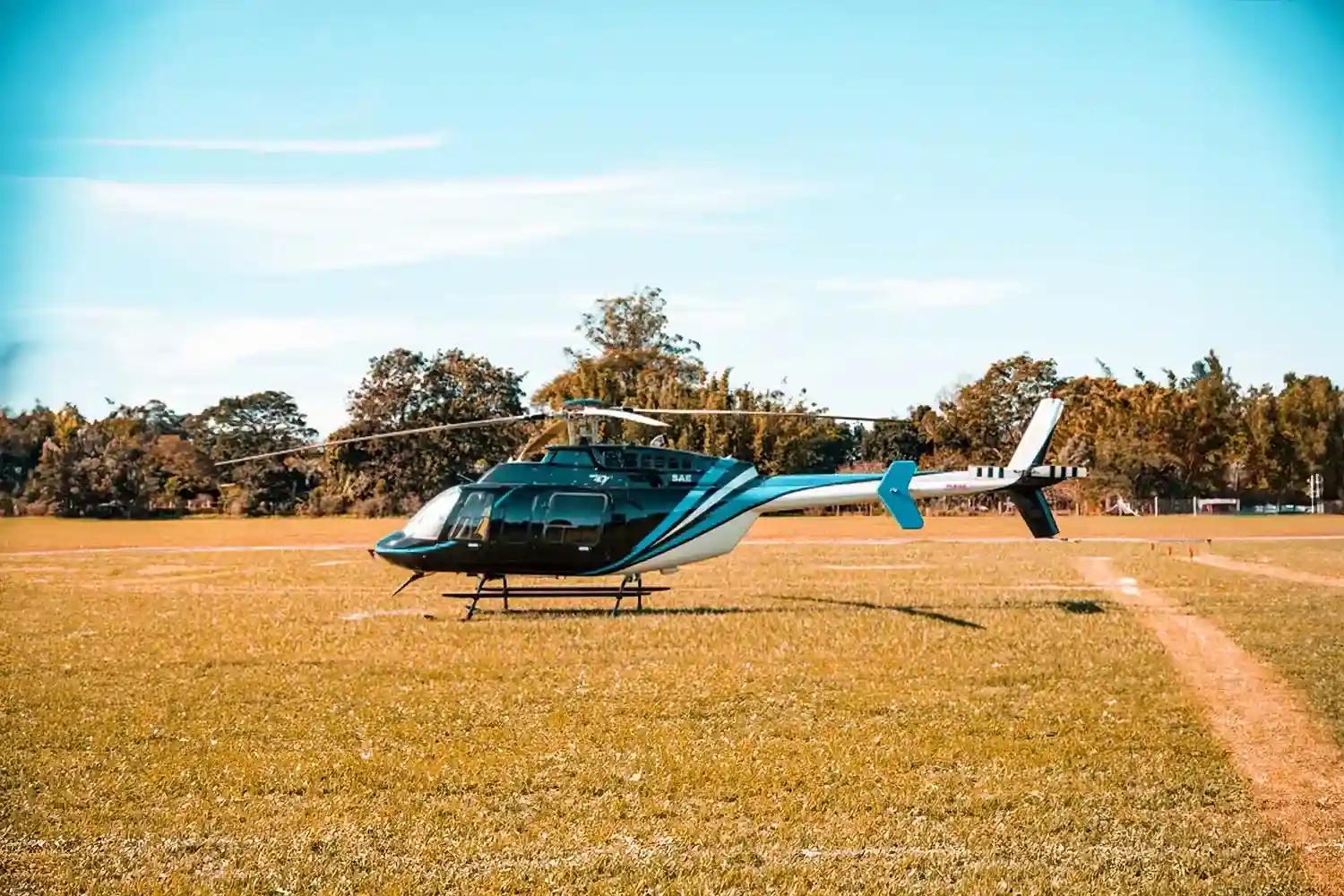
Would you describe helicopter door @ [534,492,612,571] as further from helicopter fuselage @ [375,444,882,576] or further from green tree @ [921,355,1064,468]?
green tree @ [921,355,1064,468]

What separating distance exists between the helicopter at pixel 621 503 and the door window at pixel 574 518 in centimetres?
1

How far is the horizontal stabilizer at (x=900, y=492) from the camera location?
657 inches

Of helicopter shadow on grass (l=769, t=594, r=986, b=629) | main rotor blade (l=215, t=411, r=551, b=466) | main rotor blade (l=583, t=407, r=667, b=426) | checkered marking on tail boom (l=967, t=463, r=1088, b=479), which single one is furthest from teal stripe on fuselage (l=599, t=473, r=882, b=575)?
main rotor blade (l=215, t=411, r=551, b=466)

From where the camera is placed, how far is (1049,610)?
16844mm

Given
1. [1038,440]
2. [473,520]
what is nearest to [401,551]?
[473,520]

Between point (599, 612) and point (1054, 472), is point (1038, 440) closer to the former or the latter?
point (1054, 472)

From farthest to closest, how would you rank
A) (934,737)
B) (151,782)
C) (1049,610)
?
(1049,610), (934,737), (151,782)

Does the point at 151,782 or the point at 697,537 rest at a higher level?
the point at 697,537

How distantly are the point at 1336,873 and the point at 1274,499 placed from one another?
51532 millimetres

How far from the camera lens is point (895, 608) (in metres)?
17.1

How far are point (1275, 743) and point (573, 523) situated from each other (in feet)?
30.9

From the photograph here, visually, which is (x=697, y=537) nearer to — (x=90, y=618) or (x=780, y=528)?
(x=90, y=618)

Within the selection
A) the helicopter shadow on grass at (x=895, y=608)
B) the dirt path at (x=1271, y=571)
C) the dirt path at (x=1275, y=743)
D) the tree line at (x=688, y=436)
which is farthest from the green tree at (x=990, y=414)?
the dirt path at (x=1275, y=743)

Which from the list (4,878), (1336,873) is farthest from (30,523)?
(1336,873)
